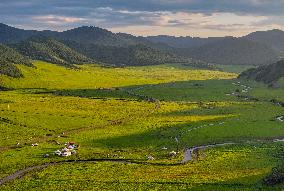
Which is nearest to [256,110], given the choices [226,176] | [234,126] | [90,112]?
[234,126]

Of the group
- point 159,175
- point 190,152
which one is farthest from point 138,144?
point 159,175

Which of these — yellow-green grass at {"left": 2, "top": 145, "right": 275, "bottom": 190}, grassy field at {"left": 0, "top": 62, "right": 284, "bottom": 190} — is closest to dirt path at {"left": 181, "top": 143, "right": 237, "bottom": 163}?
grassy field at {"left": 0, "top": 62, "right": 284, "bottom": 190}

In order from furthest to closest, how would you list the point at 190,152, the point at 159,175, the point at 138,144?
the point at 138,144
the point at 190,152
the point at 159,175

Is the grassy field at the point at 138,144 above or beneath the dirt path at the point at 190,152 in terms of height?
above

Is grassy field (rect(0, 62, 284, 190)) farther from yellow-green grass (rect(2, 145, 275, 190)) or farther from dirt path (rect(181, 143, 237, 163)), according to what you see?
dirt path (rect(181, 143, 237, 163))

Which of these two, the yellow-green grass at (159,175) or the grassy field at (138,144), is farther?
the grassy field at (138,144)

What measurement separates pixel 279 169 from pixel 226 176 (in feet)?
35.3

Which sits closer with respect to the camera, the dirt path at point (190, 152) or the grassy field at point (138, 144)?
the grassy field at point (138, 144)

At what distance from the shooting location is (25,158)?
348ft

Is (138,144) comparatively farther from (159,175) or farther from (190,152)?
(159,175)

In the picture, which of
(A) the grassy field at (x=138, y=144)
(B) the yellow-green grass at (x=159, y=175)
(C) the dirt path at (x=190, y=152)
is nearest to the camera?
(B) the yellow-green grass at (x=159, y=175)

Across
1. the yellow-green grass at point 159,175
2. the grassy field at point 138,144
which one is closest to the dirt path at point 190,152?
the grassy field at point 138,144

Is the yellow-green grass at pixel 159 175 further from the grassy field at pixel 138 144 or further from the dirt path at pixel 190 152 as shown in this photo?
the dirt path at pixel 190 152

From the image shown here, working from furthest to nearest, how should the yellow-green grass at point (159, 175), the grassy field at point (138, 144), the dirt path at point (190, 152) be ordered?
the dirt path at point (190, 152) → the grassy field at point (138, 144) → the yellow-green grass at point (159, 175)
